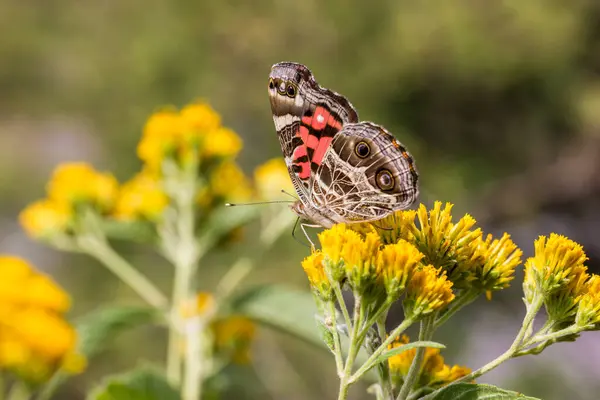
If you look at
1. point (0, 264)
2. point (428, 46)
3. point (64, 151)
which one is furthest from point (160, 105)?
point (0, 264)

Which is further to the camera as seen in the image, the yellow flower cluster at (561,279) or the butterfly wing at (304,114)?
the butterfly wing at (304,114)

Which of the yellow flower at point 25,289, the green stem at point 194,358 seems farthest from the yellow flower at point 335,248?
the green stem at point 194,358

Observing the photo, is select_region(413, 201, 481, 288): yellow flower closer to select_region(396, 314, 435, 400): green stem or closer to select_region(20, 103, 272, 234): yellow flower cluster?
select_region(396, 314, 435, 400): green stem

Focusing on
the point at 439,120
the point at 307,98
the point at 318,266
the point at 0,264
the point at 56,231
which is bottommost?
the point at 318,266

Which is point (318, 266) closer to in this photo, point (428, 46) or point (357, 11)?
point (428, 46)

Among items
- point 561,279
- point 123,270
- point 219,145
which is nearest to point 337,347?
point 561,279

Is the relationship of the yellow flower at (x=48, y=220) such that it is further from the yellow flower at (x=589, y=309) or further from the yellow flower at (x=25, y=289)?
the yellow flower at (x=589, y=309)

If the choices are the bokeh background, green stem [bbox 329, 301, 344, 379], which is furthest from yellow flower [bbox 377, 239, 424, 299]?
the bokeh background

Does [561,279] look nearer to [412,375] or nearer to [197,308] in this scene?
[412,375]
